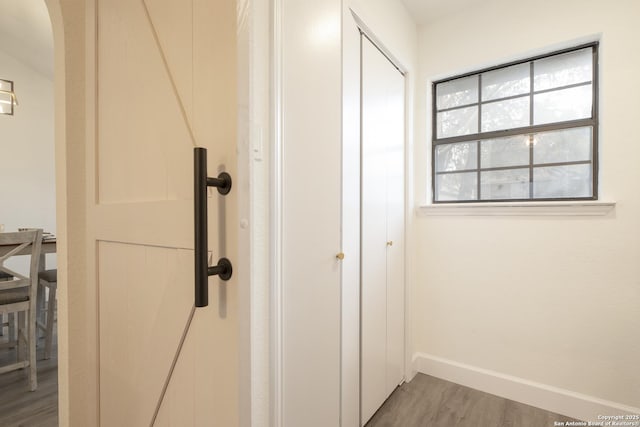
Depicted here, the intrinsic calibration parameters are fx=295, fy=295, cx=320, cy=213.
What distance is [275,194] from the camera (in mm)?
936

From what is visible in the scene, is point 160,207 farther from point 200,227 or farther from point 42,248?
point 42,248

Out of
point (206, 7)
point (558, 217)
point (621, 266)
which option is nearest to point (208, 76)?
point (206, 7)

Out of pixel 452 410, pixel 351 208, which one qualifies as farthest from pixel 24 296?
pixel 452 410

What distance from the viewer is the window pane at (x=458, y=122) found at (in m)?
2.19

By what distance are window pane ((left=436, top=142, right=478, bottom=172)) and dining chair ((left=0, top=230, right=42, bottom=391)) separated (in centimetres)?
304

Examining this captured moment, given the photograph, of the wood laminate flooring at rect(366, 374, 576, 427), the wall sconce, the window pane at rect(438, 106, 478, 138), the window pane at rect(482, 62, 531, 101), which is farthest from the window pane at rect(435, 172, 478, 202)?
the wall sconce

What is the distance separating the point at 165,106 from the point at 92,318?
2.74 feet

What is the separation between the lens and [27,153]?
11.8 feet

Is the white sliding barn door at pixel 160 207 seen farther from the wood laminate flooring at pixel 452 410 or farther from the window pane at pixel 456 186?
the window pane at pixel 456 186

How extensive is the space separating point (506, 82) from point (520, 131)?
1.24 ft

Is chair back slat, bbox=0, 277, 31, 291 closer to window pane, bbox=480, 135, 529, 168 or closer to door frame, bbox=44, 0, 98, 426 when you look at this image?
door frame, bbox=44, 0, 98, 426

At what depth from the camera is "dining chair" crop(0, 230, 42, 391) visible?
1.97m

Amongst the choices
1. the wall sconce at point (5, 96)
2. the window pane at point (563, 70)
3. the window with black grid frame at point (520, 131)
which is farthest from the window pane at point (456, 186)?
the wall sconce at point (5, 96)

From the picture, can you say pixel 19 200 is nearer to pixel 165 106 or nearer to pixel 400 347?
pixel 165 106
